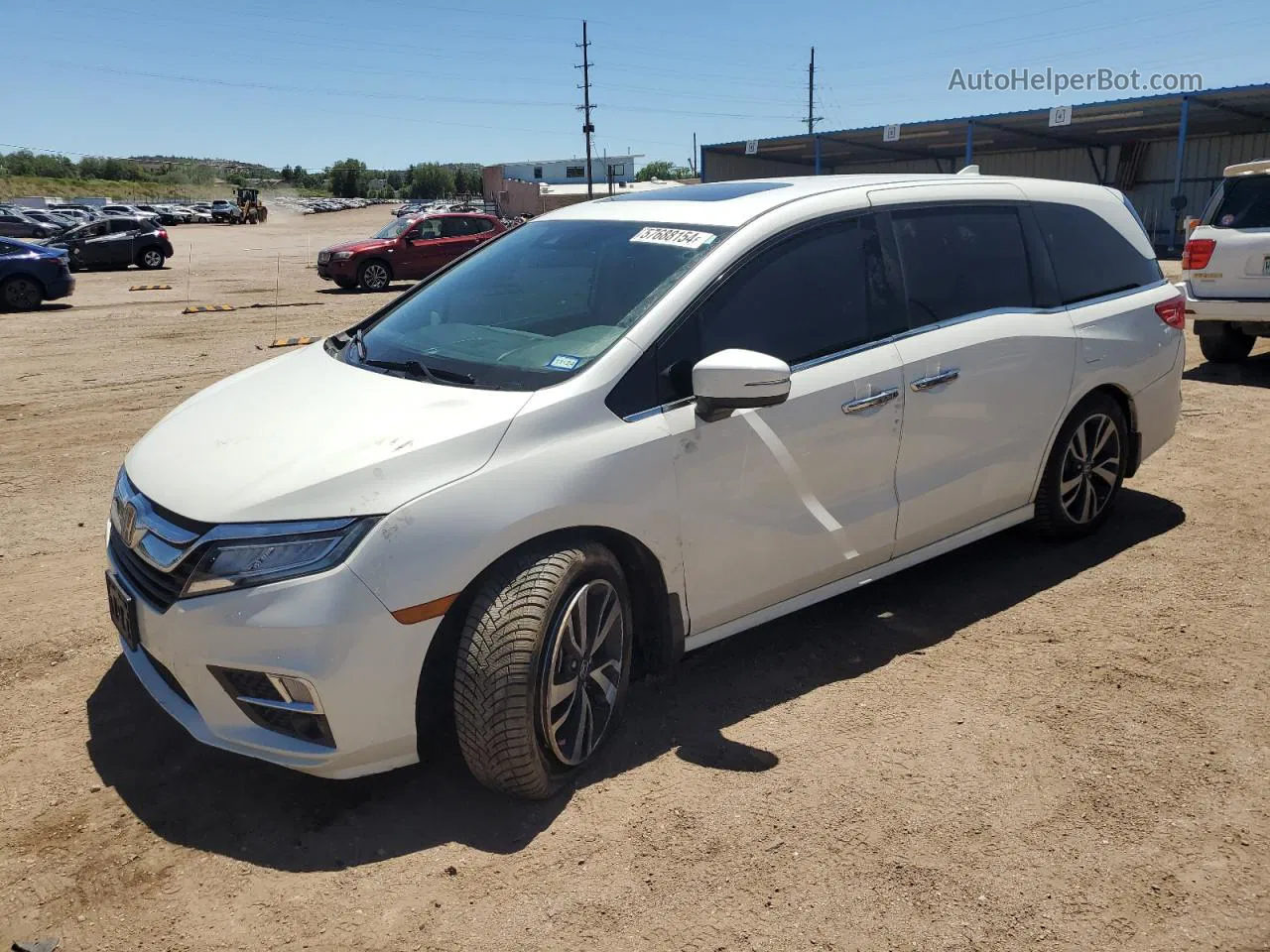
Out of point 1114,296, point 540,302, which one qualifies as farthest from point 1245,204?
point 540,302

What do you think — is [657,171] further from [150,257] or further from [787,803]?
[787,803]

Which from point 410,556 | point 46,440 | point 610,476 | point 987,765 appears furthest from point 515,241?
point 46,440

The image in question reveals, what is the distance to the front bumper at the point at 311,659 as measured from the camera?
2740 millimetres

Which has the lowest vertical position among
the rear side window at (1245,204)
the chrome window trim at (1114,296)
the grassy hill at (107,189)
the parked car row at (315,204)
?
the chrome window trim at (1114,296)

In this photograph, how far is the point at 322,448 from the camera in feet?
9.88

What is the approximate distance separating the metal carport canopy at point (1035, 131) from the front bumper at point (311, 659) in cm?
2698

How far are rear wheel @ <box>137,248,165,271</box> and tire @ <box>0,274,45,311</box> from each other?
11960mm

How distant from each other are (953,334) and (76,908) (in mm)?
3552

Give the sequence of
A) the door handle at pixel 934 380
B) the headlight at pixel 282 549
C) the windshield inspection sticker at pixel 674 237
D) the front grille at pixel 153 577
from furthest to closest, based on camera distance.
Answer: the door handle at pixel 934 380 → the windshield inspection sticker at pixel 674 237 → the front grille at pixel 153 577 → the headlight at pixel 282 549

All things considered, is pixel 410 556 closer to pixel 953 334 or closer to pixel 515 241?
pixel 515 241

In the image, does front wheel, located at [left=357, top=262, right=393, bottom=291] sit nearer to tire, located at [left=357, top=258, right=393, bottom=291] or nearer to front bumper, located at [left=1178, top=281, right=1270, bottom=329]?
tire, located at [left=357, top=258, right=393, bottom=291]

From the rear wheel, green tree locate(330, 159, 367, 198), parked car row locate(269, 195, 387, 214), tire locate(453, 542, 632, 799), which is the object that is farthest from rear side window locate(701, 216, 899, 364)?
green tree locate(330, 159, 367, 198)

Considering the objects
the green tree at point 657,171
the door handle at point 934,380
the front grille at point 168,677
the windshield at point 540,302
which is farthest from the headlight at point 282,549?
the green tree at point 657,171

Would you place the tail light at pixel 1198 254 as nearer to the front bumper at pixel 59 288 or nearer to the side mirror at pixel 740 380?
the side mirror at pixel 740 380
